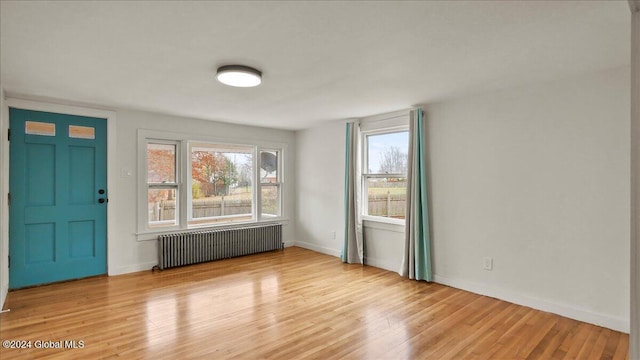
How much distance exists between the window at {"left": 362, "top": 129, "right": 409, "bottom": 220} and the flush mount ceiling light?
249cm

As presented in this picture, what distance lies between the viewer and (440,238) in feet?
13.7

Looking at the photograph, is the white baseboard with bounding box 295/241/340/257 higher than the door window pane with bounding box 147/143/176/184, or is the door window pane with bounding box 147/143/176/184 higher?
the door window pane with bounding box 147/143/176/184

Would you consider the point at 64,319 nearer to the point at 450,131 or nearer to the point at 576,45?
the point at 450,131

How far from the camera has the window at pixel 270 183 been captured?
6195mm

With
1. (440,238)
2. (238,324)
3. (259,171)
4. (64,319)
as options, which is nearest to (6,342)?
(64,319)

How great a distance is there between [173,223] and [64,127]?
1902mm

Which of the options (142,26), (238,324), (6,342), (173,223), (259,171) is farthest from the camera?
(259,171)

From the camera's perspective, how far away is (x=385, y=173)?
4.96m

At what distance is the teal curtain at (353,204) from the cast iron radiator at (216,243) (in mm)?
1493

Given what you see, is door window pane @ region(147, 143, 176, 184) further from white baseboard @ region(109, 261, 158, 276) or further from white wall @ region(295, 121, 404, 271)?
white wall @ region(295, 121, 404, 271)

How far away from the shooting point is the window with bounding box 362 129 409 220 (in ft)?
15.5

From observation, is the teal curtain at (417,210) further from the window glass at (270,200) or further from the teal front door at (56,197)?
the teal front door at (56,197)

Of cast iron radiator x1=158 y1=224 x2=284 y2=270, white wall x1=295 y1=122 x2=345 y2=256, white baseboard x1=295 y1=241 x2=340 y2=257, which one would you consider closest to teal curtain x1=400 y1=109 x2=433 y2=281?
white wall x1=295 y1=122 x2=345 y2=256
